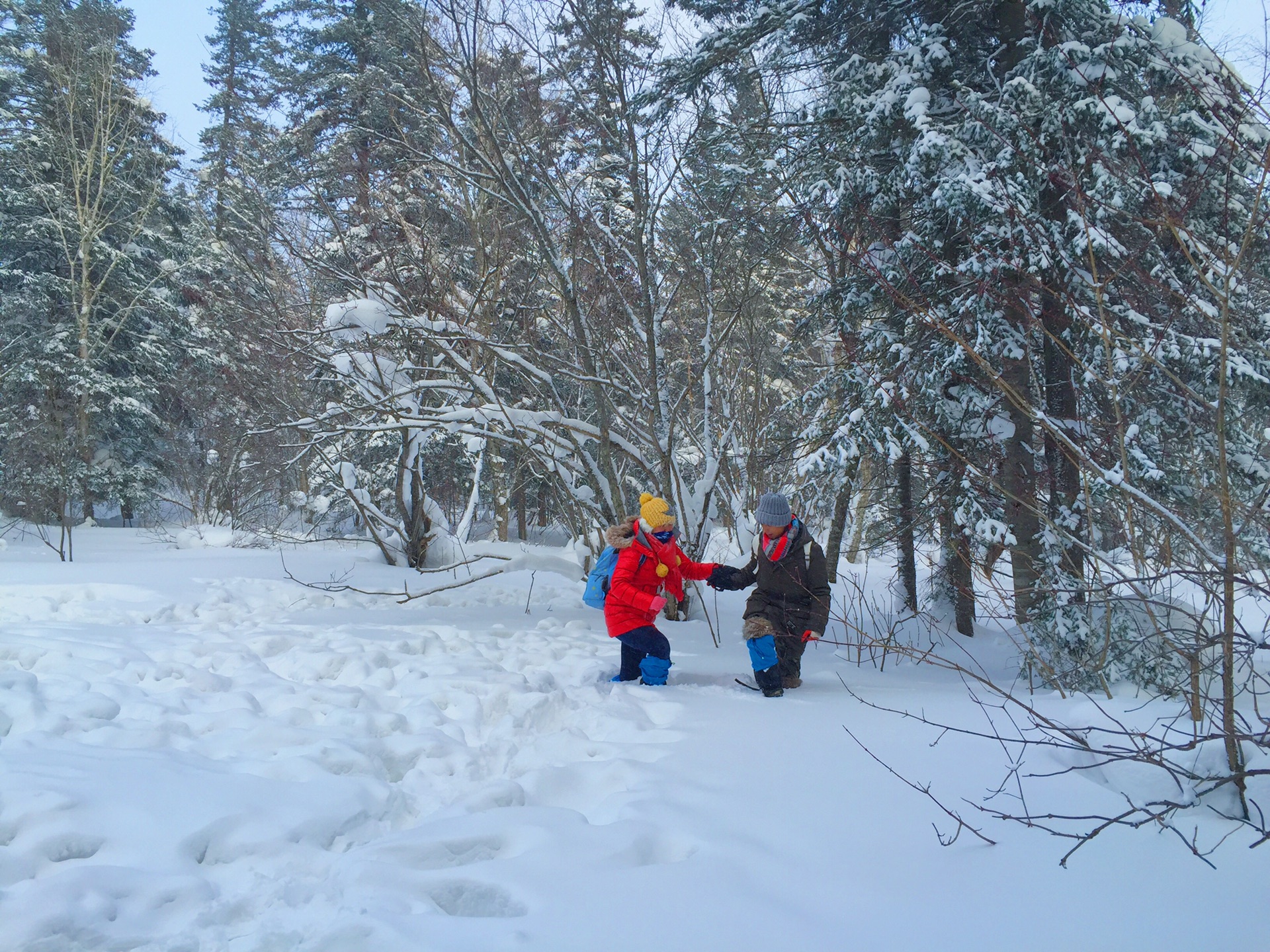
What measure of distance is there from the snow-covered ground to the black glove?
0.75 meters

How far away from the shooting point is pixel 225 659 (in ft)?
15.4

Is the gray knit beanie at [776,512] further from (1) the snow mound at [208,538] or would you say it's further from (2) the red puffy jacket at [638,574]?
(1) the snow mound at [208,538]

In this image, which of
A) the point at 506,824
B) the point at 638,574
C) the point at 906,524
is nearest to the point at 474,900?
the point at 506,824

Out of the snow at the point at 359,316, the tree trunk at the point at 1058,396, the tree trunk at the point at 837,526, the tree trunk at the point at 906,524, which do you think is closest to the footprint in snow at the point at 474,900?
the snow at the point at 359,316

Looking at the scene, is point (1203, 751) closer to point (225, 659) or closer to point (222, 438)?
point (225, 659)

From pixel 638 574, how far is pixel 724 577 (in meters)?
0.61

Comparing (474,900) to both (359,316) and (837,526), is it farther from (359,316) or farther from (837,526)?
(837,526)

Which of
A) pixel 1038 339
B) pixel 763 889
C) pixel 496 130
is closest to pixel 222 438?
pixel 496 130

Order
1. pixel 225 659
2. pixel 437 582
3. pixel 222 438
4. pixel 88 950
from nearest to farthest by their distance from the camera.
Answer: pixel 88 950
pixel 225 659
pixel 437 582
pixel 222 438

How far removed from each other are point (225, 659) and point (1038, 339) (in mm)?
7196

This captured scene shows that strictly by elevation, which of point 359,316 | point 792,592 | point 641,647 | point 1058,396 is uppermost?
point 359,316

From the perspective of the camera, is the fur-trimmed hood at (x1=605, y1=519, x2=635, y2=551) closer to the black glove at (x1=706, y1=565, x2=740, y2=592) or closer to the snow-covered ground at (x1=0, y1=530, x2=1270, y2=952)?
the black glove at (x1=706, y1=565, x2=740, y2=592)

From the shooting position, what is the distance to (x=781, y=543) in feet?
16.3

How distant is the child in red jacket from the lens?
16.2ft
